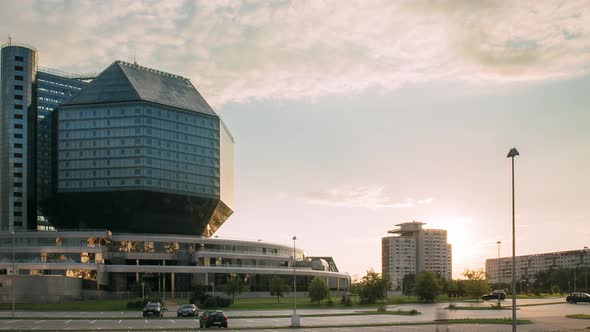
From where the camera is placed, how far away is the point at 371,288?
335 feet

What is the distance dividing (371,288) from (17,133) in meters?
131

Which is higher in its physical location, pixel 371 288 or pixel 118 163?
pixel 118 163

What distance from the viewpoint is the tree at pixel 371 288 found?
335 feet

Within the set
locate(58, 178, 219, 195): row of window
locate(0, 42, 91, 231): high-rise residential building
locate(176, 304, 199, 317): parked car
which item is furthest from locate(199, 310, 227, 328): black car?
locate(0, 42, 91, 231): high-rise residential building

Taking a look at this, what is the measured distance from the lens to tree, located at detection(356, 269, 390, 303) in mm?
102250

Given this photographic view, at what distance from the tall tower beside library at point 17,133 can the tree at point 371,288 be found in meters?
120

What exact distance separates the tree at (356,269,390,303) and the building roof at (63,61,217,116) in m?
95.0

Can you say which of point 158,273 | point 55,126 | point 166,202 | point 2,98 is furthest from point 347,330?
point 2,98

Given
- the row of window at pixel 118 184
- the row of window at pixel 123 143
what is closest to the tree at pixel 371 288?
the row of window at pixel 118 184

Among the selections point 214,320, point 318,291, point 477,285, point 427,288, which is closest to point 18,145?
point 318,291

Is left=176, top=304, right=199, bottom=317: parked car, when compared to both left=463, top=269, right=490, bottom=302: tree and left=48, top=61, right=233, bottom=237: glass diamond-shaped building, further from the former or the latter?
left=48, top=61, right=233, bottom=237: glass diamond-shaped building

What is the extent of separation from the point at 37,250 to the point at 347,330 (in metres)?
115

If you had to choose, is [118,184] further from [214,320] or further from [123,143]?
[214,320]

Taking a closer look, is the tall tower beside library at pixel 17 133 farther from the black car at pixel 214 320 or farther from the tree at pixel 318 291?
the black car at pixel 214 320
